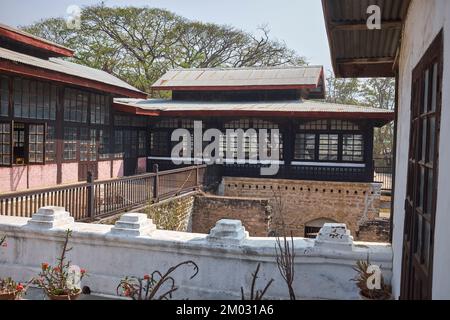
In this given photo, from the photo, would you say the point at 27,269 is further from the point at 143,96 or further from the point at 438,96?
the point at 143,96

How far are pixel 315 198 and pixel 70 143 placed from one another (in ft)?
28.9

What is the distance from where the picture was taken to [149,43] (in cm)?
3167

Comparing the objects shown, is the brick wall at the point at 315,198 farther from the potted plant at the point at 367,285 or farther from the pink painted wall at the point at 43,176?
the potted plant at the point at 367,285

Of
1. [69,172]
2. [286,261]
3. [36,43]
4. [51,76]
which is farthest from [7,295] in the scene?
[36,43]

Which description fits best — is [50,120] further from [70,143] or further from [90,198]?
[90,198]

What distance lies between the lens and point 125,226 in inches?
216

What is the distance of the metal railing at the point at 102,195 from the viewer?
762 cm

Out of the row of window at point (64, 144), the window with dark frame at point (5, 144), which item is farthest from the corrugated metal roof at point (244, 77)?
the window with dark frame at point (5, 144)

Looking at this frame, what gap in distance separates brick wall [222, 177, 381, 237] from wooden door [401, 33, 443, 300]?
11.0 meters

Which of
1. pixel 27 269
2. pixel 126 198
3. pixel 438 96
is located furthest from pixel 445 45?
pixel 126 198

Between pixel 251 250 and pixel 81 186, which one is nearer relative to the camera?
pixel 251 250

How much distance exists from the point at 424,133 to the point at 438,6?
3.30ft

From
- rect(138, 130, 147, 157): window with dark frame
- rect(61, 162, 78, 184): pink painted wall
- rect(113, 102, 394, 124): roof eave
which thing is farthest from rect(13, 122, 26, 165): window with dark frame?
rect(138, 130, 147, 157): window with dark frame

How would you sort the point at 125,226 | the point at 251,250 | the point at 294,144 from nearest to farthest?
the point at 251,250
the point at 125,226
the point at 294,144
